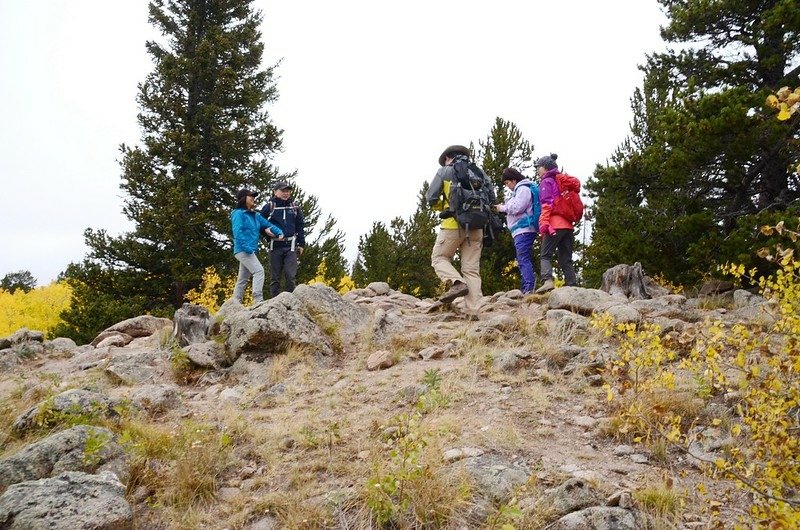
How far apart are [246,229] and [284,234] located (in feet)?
2.18

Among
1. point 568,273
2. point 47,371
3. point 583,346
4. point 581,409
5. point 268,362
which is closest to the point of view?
point 581,409

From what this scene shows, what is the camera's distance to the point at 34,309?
22344 mm

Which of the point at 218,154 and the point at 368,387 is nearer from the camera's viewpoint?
the point at 368,387

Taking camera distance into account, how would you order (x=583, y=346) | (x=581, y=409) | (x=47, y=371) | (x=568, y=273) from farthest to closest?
(x=568, y=273), (x=47, y=371), (x=583, y=346), (x=581, y=409)

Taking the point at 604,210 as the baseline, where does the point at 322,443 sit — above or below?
below

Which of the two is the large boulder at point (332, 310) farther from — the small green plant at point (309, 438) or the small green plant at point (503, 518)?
the small green plant at point (503, 518)

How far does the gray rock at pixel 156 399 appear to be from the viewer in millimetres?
5406

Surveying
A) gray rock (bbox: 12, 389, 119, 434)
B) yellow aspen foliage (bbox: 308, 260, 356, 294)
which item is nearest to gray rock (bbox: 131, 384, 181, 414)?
gray rock (bbox: 12, 389, 119, 434)

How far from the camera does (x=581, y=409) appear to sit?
4.72 metres

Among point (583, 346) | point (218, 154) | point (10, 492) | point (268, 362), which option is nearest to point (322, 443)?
point (10, 492)

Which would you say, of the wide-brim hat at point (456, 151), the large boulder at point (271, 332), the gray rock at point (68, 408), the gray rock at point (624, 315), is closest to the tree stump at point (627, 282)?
the gray rock at point (624, 315)

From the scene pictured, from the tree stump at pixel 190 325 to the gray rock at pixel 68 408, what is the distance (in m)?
2.77

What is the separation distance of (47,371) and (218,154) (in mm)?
10314

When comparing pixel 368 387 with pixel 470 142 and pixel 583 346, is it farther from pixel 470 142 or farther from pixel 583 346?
pixel 470 142
